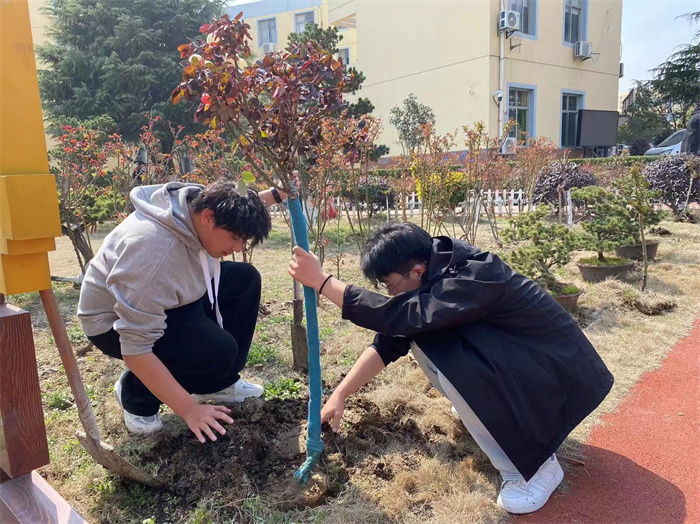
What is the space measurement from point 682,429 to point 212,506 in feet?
6.77

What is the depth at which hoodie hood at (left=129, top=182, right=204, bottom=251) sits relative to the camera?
6.43ft

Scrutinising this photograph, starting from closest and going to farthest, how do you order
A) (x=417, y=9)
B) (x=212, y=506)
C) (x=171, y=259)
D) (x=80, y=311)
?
(x=212, y=506), (x=171, y=259), (x=80, y=311), (x=417, y=9)

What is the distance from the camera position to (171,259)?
1938 millimetres

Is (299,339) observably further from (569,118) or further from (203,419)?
(569,118)

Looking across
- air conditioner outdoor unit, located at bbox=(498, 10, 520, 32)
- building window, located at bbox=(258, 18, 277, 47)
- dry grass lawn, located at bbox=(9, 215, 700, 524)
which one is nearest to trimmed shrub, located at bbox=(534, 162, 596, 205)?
dry grass lawn, located at bbox=(9, 215, 700, 524)

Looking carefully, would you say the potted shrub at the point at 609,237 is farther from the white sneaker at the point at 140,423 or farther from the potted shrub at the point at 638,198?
the white sneaker at the point at 140,423

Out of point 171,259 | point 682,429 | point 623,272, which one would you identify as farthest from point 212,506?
point 623,272

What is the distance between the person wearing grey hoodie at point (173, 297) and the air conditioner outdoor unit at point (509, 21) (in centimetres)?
1525

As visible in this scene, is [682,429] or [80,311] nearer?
[80,311]

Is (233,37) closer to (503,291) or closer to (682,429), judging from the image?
(503,291)

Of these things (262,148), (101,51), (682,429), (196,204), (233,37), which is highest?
(101,51)

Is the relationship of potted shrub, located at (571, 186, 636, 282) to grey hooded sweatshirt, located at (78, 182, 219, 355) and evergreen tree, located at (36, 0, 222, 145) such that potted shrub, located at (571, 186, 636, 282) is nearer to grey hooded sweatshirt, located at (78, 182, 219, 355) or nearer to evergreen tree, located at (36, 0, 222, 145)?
grey hooded sweatshirt, located at (78, 182, 219, 355)

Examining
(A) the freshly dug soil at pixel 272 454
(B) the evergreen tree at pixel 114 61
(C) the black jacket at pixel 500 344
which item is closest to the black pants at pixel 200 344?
(A) the freshly dug soil at pixel 272 454

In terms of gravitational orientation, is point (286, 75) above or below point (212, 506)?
above
